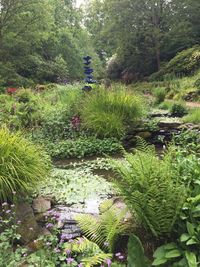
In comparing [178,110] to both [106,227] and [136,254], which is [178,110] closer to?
[106,227]

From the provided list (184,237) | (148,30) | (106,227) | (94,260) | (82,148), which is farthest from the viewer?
(148,30)

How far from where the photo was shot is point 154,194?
2660 millimetres

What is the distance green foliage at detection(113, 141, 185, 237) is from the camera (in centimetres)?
260

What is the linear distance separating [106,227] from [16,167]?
1.25 metres

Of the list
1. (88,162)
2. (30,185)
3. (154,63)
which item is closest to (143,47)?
(154,63)

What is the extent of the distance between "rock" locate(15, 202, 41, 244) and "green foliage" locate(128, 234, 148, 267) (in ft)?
3.69

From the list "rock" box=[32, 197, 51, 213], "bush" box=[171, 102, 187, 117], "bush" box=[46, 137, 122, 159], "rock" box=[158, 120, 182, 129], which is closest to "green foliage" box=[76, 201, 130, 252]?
"rock" box=[32, 197, 51, 213]

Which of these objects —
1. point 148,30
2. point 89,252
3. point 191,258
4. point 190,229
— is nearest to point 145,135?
point 89,252

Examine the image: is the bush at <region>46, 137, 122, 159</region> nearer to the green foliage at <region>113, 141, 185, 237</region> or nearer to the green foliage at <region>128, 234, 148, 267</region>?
the green foliage at <region>113, 141, 185, 237</region>

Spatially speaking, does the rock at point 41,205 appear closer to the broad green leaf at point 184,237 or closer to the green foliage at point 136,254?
the green foliage at point 136,254

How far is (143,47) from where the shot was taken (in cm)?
2289

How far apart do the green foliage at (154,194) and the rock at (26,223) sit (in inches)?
38.8

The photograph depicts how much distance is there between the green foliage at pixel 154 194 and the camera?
260 cm

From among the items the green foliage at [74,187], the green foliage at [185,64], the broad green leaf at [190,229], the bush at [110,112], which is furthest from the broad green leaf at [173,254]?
the green foliage at [185,64]
